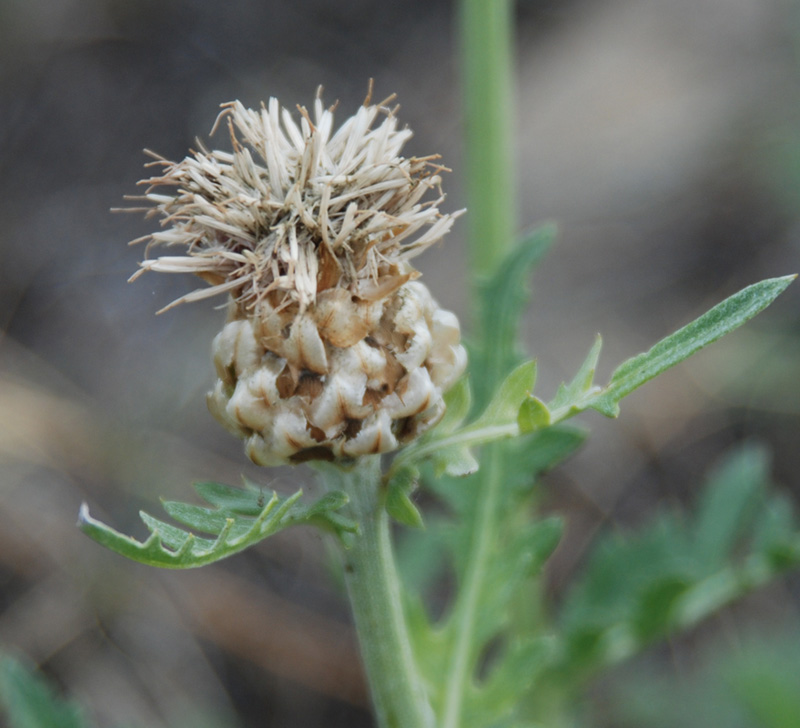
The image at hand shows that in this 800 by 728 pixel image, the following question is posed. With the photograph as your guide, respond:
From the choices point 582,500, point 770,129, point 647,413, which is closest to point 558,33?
point 770,129

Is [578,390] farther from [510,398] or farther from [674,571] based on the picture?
[674,571]

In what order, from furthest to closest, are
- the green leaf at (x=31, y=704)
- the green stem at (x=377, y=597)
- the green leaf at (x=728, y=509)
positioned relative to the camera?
the green leaf at (x=728, y=509)
the green leaf at (x=31, y=704)
the green stem at (x=377, y=597)

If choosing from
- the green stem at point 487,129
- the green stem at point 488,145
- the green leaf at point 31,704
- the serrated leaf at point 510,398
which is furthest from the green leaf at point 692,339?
the green leaf at point 31,704

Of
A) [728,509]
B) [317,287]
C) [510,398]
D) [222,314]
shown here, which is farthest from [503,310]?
[222,314]

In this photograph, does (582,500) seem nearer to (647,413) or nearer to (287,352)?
(647,413)

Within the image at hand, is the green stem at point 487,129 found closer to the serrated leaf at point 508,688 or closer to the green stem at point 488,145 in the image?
the green stem at point 488,145
